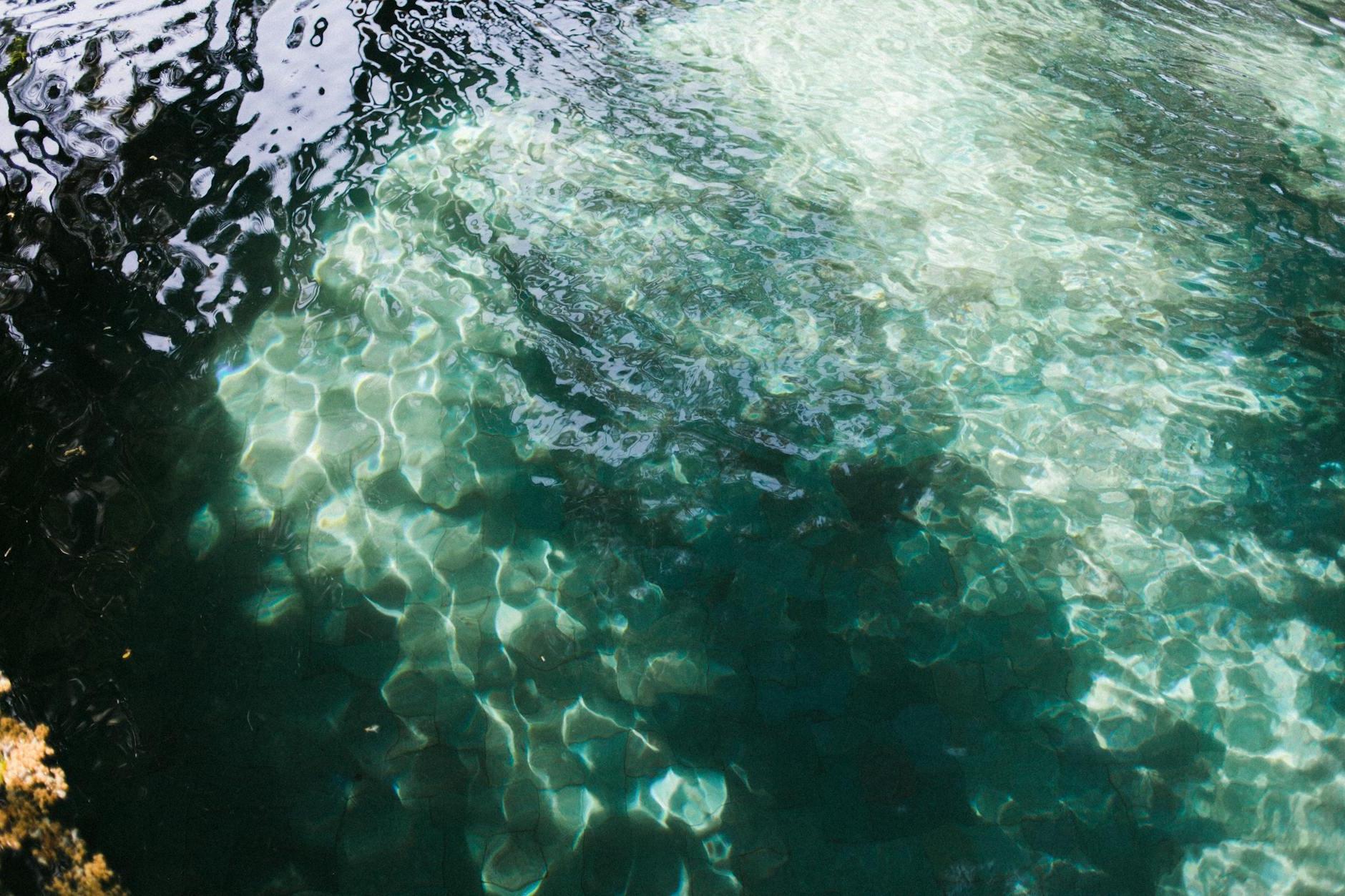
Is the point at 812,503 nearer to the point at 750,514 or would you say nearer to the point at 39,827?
the point at 750,514

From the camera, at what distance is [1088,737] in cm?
317

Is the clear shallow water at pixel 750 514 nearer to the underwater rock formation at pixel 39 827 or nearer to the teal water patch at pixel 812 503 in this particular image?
the teal water patch at pixel 812 503

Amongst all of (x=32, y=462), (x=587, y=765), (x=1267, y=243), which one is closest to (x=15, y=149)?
(x=32, y=462)

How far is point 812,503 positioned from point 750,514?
0.94 feet

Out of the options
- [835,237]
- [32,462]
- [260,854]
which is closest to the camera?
[260,854]

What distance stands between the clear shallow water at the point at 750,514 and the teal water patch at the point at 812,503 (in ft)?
0.06

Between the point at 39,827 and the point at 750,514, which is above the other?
the point at 750,514

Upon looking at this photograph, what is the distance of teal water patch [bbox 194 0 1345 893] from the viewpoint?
2.92 metres

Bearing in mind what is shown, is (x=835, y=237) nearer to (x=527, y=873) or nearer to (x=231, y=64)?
(x=527, y=873)

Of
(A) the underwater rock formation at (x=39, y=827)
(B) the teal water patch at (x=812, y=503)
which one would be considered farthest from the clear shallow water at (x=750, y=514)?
(A) the underwater rock formation at (x=39, y=827)

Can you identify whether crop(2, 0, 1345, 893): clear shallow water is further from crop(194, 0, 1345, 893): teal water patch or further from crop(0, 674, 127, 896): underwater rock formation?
crop(0, 674, 127, 896): underwater rock formation

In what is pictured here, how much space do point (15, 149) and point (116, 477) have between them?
2834mm

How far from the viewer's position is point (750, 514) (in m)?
3.68

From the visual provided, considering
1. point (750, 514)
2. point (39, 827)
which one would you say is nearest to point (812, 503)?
point (750, 514)
